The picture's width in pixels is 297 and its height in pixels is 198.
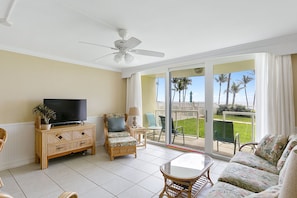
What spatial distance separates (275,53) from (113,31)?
2747 mm

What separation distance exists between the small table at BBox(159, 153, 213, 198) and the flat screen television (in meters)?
2.55

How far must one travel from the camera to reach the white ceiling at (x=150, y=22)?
173 cm

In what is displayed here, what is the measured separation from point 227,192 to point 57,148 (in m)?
3.11

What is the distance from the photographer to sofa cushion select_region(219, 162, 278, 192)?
158 centimetres

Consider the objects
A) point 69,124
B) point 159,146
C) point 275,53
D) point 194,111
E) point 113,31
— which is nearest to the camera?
point 113,31

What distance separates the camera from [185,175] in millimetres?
1930

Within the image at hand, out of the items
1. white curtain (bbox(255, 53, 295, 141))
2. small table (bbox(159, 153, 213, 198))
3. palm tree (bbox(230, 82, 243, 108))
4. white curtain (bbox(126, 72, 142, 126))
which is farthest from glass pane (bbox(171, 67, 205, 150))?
small table (bbox(159, 153, 213, 198))

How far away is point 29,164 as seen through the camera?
316cm

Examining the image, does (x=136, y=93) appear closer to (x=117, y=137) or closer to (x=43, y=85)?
(x=117, y=137)

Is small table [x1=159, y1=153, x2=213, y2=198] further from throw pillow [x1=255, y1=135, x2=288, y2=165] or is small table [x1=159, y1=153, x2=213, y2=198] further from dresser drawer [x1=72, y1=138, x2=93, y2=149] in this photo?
dresser drawer [x1=72, y1=138, x2=93, y2=149]

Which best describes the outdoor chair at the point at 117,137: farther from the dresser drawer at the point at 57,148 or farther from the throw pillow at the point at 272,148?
the throw pillow at the point at 272,148

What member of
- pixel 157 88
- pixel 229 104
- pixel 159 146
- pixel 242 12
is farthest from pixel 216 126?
pixel 242 12

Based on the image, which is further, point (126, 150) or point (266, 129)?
point (126, 150)

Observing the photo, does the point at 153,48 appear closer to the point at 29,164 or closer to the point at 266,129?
the point at 266,129
